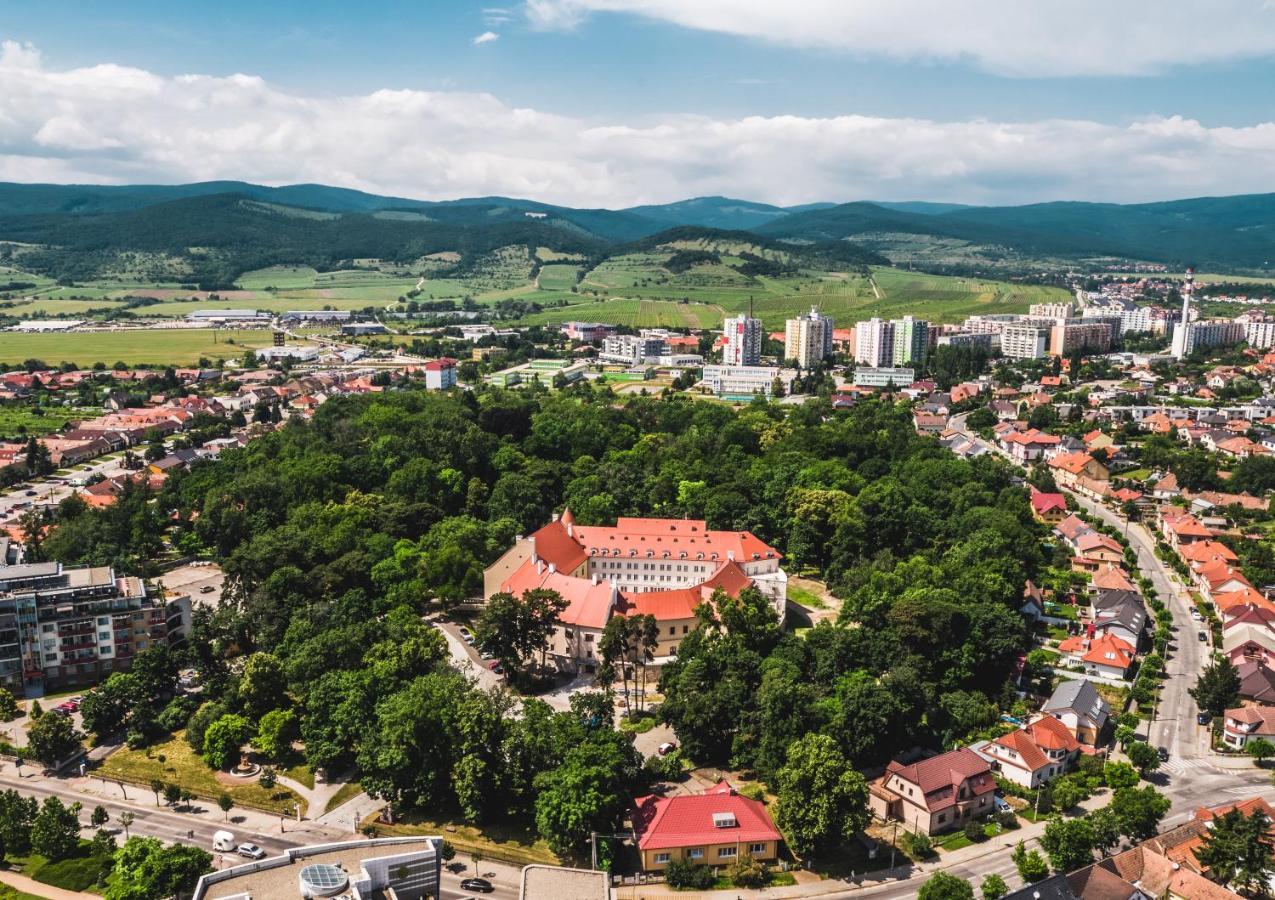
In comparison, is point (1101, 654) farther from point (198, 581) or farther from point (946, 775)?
point (198, 581)

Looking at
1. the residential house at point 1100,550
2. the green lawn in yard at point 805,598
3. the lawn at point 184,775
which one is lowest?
the lawn at point 184,775

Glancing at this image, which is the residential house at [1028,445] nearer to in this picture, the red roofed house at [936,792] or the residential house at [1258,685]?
the residential house at [1258,685]

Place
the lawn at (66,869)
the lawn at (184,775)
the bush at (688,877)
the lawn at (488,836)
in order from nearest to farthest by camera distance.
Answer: the lawn at (66,869), the bush at (688,877), the lawn at (488,836), the lawn at (184,775)

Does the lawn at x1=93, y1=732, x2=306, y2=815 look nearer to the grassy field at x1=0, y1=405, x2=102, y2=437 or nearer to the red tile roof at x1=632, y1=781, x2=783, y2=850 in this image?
the red tile roof at x1=632, y1=781, x2=783, y2=850

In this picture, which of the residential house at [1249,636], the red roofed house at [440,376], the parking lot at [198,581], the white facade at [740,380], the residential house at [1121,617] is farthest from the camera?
the white facade at [740,380]

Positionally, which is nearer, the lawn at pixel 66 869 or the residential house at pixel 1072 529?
the lawn at pixel 66 869

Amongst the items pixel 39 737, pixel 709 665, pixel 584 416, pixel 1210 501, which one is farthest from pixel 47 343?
pixel 1210 501

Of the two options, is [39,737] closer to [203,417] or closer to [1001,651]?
[1001,651]

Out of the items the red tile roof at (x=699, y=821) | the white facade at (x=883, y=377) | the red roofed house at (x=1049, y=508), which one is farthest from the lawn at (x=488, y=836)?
the white facade at (x=883, y=377)
